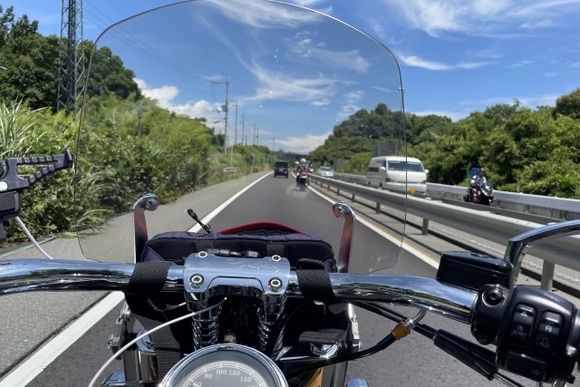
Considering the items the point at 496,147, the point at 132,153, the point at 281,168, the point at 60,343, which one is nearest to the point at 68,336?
the point at 60,343

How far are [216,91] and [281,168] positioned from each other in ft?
2.23

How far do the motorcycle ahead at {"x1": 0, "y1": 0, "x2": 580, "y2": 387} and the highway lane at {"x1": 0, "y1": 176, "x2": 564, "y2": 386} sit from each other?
10 cm

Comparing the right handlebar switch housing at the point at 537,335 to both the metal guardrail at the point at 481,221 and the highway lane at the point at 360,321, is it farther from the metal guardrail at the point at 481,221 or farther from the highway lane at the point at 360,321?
the metal guardrail at the point at 481,221

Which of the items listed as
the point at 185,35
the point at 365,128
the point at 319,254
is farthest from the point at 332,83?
the point at 319,254

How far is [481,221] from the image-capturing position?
8367 millimetres

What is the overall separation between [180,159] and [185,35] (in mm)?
1234

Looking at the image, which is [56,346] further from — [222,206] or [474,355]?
[474,355]

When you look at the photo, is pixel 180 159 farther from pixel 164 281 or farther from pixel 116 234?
pixel 164 281

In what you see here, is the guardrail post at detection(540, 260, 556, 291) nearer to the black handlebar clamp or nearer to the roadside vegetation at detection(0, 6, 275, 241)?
the roadside vegetation at detection(0, 6, 275, 241)

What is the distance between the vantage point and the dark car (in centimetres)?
290

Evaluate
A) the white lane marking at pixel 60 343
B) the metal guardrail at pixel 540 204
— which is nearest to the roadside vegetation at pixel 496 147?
the white lane marking at pixel 60 343

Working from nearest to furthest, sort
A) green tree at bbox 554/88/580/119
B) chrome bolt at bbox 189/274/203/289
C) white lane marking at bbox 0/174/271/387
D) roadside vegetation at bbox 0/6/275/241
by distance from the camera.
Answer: chrome bolt at bbox 189/274/203/289 < roadside vegetation at bbox 0/6/275/241 < white lane marking at bbox 0/174/271/387 < green tree at bbox 554/88/580/119

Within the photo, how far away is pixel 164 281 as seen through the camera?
61.2 inches

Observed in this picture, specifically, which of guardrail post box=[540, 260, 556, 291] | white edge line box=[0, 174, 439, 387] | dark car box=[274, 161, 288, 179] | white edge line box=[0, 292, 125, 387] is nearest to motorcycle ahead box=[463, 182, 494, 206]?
guardrail post box=[540, 260, 556, 291]
